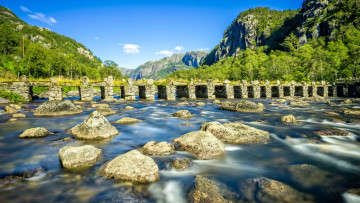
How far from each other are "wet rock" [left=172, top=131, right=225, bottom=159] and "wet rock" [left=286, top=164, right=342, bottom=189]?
5.62 ft

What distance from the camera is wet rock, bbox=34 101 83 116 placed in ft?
32.8

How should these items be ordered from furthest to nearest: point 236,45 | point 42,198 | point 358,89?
1. point 236,45
2. point 358,89
3. point 42,198

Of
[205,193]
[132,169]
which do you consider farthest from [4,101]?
[205,193]

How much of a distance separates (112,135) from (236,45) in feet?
684

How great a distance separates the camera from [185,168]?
4047 millimetres

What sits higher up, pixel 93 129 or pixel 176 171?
pixel 93 129

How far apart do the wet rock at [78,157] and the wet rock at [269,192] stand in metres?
3.43

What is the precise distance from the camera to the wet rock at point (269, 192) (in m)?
2.93

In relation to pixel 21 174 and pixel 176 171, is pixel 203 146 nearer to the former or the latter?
pixel 176 171

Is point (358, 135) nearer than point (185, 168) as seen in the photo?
No

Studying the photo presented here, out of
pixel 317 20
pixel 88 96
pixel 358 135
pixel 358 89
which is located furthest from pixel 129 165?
pixel 317 20

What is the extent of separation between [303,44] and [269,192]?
418ft

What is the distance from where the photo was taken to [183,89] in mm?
26641

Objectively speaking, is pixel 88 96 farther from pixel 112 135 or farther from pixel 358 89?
pixel 358 89
